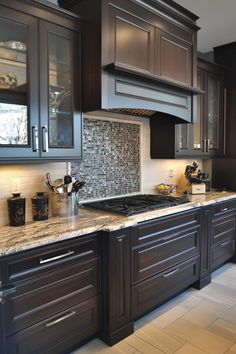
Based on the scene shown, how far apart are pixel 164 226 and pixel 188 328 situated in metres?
0.82

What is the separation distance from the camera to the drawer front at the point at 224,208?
2.94 m

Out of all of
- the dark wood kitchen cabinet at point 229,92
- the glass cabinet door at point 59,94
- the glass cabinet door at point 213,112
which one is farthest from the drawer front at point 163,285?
the dark wood kitchen cabinet at point 229,92

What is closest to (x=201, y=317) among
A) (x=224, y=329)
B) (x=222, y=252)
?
(x=224, y=329)

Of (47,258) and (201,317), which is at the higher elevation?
(47,258)

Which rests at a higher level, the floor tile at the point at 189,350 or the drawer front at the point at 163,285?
the drawer front at the point at 163,285

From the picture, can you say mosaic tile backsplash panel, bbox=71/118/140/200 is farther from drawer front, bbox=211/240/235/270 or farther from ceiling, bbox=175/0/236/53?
ceiling, bbox=175/0/236/53

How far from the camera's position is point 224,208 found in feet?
10.1

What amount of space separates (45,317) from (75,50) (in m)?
1.80

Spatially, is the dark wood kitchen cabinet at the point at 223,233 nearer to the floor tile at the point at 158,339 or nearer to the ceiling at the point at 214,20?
the floor tile at the point at 158,339

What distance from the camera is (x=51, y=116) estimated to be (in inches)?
74.5

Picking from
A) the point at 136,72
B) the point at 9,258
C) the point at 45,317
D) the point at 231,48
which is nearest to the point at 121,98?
the point at 136,72

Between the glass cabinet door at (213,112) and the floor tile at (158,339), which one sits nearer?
the floor tile at (158,339)

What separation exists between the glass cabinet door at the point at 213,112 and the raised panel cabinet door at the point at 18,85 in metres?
2.33

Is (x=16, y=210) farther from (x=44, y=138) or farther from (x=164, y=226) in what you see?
(x=164, y=226)
